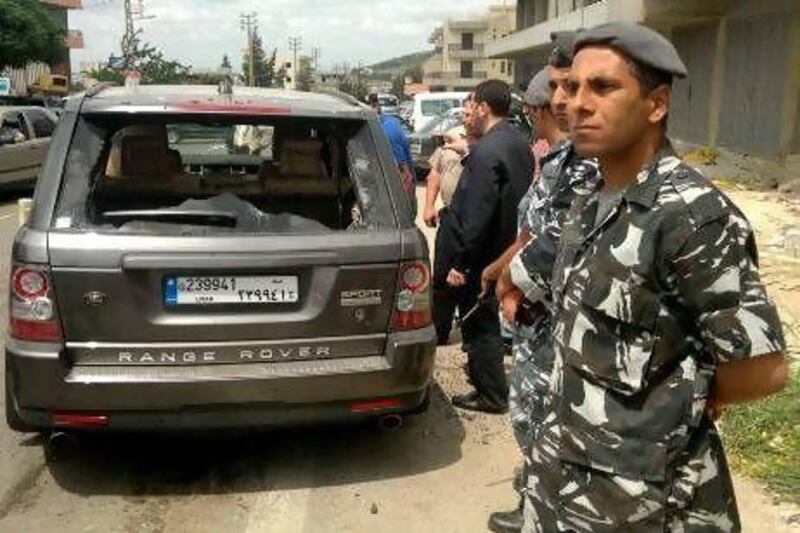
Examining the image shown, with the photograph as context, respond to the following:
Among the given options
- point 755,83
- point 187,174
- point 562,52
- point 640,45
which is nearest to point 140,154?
point 187,174

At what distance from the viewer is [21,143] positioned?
14883 mm

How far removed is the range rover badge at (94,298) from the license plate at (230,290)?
237 millimetres

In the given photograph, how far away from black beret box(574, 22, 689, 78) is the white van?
19.6 metres

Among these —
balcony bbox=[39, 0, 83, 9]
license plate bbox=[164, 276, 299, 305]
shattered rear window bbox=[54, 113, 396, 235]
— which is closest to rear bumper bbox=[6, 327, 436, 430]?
license plate bbox=[164, 276, 299, 305]

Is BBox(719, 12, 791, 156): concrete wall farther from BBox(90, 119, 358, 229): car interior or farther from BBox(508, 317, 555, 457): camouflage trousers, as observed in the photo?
BBox(508, 317, 555, 457): camouflage trousers

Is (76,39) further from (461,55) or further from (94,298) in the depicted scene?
(94,298)

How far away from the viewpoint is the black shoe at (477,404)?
16.1 feet

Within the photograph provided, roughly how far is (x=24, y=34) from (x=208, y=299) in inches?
1954

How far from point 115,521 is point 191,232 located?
117 centimetres

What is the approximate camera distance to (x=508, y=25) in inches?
3575

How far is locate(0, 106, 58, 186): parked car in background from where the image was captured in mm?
14430

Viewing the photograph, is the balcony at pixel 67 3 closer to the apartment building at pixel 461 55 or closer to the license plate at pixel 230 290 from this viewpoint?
the apartment building at pixel 461 55

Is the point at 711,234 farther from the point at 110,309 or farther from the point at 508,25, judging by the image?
the point at 508,25

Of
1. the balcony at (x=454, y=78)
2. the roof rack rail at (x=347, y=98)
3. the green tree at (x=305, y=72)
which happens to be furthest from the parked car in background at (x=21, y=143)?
the balcony at (x=454, y=78)
